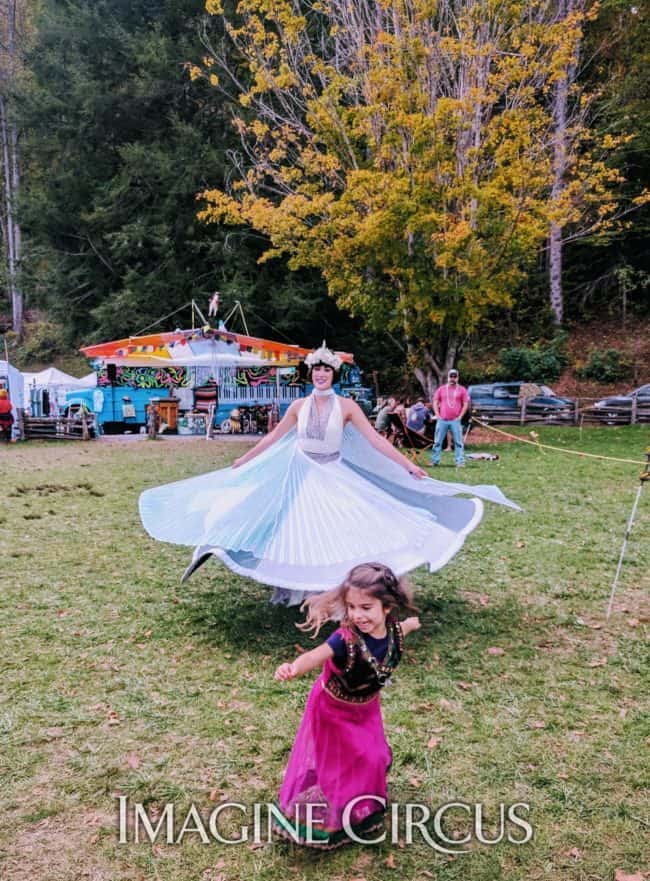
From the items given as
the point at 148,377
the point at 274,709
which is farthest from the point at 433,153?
the point at 274,709

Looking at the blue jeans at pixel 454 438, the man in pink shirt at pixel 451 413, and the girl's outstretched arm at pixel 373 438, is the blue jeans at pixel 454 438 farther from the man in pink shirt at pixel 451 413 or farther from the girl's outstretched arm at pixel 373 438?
the girl's outstretched arm at pixel 373 438

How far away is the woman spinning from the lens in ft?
14.9

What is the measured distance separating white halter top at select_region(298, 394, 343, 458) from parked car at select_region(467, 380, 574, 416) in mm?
19469

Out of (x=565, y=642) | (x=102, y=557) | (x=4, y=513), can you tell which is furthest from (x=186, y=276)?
(x=565, y=642)

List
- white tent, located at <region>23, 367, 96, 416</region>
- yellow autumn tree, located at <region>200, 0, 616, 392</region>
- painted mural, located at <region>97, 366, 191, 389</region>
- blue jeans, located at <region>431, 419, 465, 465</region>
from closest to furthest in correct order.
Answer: blue jeans, located at <region>431, 419, 465, 465</region>
yellow autumn tree, located at <region>200, 0, 616, 392</region>
painted mural, located at <region>97, 366, 191, 389</region>
white tent, located at <region>23, 367, 96, 416</region>

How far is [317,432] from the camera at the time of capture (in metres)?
5.42

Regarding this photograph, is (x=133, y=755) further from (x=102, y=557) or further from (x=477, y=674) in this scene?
(x=102, y=557)

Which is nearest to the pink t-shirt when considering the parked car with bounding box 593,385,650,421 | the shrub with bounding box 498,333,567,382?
the parked car with bounding box 593,385,650,421

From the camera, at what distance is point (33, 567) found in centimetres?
705

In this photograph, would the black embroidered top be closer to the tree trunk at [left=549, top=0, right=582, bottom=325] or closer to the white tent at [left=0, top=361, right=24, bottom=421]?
the tree trunk at [left=549, top=0, right=582, bottom=325]

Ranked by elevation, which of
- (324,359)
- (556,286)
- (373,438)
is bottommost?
(373,438)

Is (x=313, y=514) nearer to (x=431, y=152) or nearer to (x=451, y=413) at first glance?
(x=451, y=413)

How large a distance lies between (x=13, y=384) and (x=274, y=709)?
2113 centimetres

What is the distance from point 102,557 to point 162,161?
83.6ft
